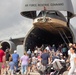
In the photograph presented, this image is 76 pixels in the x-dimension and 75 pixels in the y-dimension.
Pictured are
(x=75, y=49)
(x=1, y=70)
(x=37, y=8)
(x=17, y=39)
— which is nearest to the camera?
(x=75, y=49)

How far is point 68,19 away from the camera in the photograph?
1959cm

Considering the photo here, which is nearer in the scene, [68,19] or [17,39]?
[68,19]

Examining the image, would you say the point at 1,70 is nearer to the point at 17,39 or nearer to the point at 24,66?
the point at 24,66

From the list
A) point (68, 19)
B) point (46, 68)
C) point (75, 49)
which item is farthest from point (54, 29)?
point (75, 49)

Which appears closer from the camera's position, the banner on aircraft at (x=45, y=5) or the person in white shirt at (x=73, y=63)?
the person in white shirt at (x=73, y=63)

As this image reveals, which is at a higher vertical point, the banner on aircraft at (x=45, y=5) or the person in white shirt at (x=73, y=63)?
the banner on aircraft at (x=45, y=5)

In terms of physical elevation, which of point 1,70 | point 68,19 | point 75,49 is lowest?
point 1,70

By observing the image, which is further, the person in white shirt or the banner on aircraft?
the banner on aircraft

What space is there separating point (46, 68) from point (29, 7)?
5698mm

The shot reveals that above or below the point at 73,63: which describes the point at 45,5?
above

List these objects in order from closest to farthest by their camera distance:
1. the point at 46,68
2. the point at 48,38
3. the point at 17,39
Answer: the point at 46,68
the point at 48,38
the point at 17,39

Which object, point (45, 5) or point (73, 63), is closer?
point (73, 63)

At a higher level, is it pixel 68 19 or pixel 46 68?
pixel 68 19

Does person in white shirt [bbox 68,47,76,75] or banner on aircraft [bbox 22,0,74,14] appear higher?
banner on aircraft [bbox 22,0,74,14]
